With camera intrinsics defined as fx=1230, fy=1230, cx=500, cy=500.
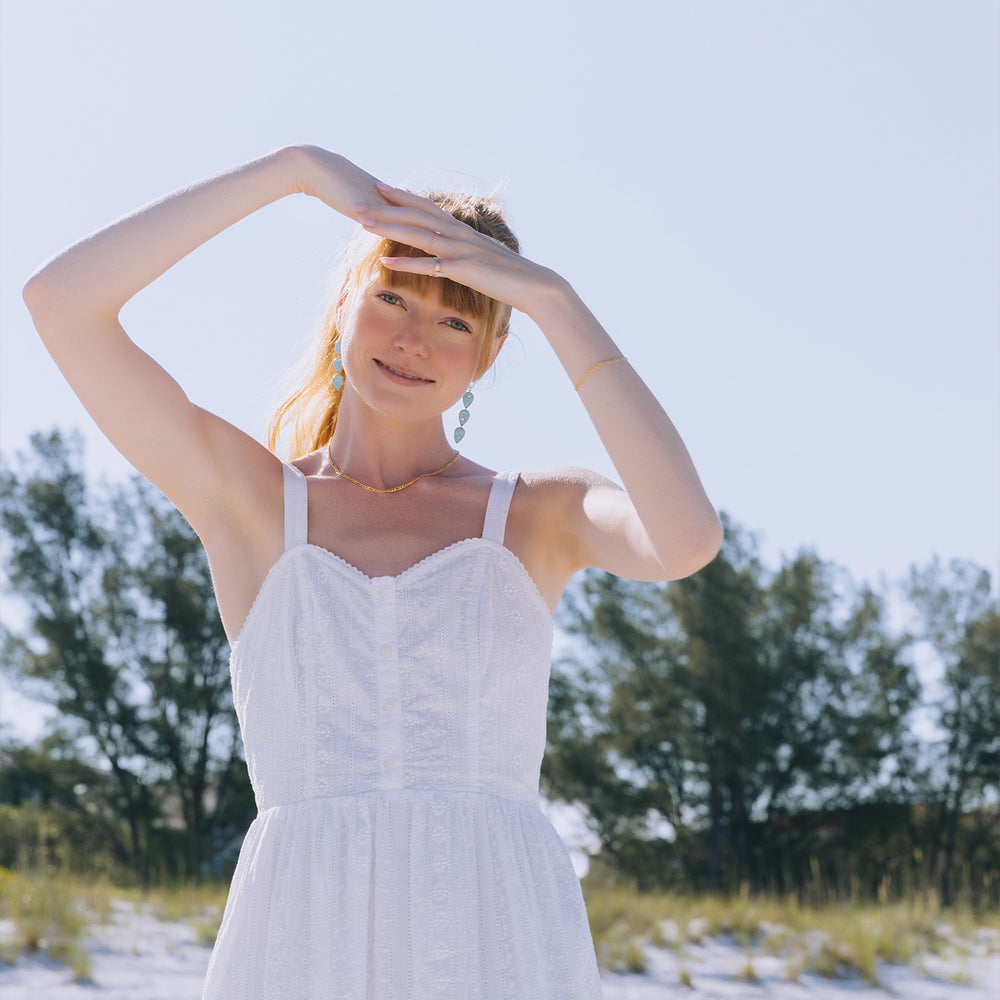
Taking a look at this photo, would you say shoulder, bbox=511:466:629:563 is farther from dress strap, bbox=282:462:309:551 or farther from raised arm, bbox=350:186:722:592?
dress strap, bbox=282:462:309:551

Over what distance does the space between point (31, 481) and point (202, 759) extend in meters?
4.42

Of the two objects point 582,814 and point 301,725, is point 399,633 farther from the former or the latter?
point 582,814

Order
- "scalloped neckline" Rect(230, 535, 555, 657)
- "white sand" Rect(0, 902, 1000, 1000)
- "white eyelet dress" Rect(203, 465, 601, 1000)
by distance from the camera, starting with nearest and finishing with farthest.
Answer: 1. "white eyelet dress" Rect(203, 465, 601, 1000)
2. "scalloped neckline" Rect(230, 535, 555, 657)
3. "white sand" Rect(0, 902, 1000, 1000)

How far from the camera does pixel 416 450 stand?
6.13ft

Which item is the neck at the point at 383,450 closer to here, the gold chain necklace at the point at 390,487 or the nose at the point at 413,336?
the gold chain necklace at the point at 390,487

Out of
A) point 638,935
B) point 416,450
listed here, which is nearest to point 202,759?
point 638,935

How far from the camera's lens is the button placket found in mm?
1534

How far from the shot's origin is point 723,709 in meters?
17.3

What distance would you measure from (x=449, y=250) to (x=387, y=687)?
56 cm

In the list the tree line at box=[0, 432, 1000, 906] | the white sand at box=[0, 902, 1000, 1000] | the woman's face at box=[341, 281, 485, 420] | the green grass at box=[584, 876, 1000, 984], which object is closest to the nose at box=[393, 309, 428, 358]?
the woman's face at box=[341, 281, 485, 420]

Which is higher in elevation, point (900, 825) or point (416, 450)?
point (416, 450)

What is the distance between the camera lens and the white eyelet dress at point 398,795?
1459 millimetres

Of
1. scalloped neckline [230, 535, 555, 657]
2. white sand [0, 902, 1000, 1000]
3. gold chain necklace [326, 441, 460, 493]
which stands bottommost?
white sand [0, 902, 1000, 1000]

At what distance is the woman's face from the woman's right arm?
0.17m
